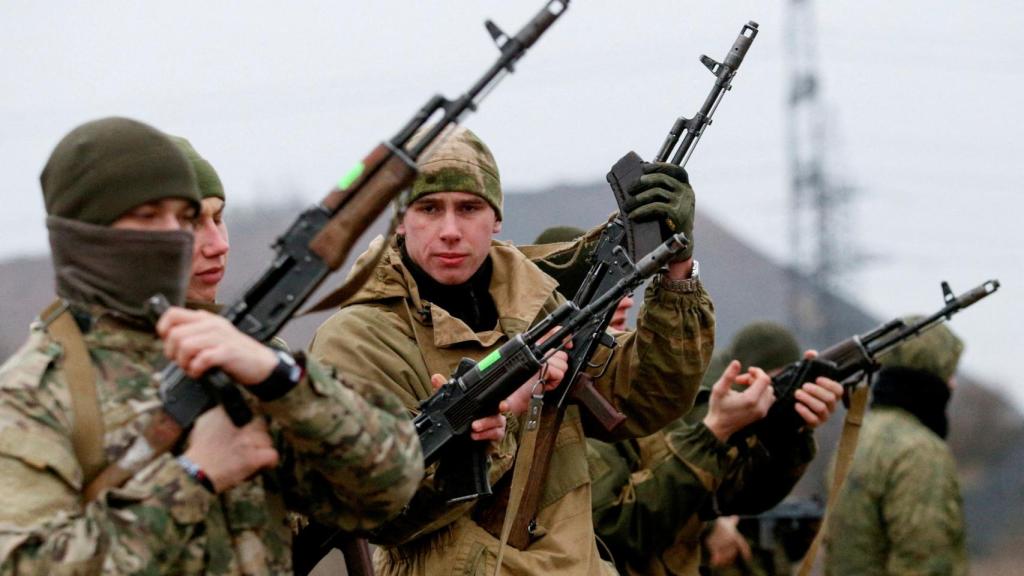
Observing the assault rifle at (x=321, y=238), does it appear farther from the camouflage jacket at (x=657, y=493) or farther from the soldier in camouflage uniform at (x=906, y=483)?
the soldier in camouflage uniform at (x=906, y=483)

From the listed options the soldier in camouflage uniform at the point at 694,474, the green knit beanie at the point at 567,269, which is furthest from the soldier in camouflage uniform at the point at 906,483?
the green knit beanie at the point at 567,269

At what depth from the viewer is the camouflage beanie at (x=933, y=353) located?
26.4ft

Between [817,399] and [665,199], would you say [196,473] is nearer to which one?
[665,199]

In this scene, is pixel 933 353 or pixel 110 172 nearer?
pixel 110 172

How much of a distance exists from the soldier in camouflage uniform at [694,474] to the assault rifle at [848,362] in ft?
0.21

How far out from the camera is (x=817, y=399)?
6355 mm

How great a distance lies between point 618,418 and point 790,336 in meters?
3.30

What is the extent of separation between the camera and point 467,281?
15.7 ft

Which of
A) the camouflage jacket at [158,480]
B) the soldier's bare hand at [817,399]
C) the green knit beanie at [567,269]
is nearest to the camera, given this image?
the camouflage jacket at [158,480]

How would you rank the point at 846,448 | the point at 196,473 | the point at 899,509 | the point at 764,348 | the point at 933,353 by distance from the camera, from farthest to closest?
the point at 933,353 < the point at 899,509 < the point at 764,348 < the point at 846,448 < the point at 196,473

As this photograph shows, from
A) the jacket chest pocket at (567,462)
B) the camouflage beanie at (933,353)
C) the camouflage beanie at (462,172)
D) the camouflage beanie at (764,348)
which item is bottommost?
the jacket chest pocket at (567,462)

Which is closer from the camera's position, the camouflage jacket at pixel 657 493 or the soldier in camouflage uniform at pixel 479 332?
the soldier in camouflage uniform at pixel 479 332

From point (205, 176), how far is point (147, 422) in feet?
4.99

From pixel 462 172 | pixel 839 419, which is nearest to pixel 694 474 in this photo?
pixel 462 172
